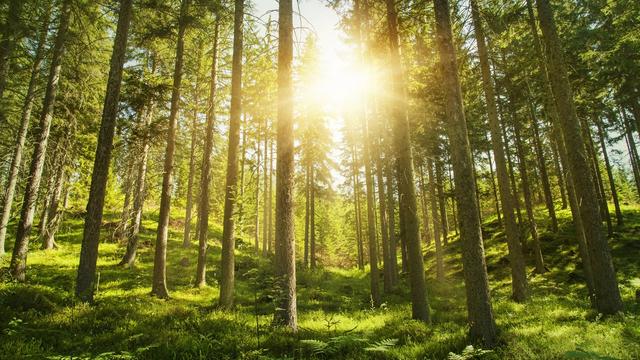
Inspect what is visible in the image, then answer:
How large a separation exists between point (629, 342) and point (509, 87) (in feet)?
61.0

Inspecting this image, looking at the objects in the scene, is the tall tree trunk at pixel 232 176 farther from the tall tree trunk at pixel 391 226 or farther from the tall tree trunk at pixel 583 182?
the tall tree trunk at pixel 583 182

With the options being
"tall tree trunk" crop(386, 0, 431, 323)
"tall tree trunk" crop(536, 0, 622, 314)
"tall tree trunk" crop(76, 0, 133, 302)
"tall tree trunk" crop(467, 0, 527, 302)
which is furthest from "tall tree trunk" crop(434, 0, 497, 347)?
"tall tree trunk" crop(76, 0, 133, 302)

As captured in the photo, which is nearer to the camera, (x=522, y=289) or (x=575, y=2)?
(x=522, y=289)

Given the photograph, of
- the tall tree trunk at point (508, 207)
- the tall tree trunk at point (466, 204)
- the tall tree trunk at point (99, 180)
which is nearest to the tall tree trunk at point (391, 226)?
the tall tree trunk at point (508, 207)

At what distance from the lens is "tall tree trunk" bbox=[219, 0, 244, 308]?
10.9m

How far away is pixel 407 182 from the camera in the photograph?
9352mm

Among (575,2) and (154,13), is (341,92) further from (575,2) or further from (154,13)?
(575,2)

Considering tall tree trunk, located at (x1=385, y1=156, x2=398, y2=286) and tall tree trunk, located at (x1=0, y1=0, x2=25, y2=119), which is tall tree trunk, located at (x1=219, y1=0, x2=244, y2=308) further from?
tall tree trunk, located at (x1=385, y1=156, x2=398, y2=286)

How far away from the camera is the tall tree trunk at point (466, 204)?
642 cm

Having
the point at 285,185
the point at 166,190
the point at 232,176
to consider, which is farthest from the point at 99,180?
the point at 285,185

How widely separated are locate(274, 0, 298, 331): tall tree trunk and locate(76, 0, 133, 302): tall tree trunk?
5314mm

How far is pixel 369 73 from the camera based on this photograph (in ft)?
48.0

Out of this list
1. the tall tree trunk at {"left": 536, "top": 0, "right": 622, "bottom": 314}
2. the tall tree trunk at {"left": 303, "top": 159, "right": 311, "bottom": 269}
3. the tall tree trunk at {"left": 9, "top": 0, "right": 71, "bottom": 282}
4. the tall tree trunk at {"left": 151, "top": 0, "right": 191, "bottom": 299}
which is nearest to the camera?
the tall tree trunk at {"left": 536, "top": 0, "right": 622, "bottom": 314}

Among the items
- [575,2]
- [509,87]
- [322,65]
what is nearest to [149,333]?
[322,65]
